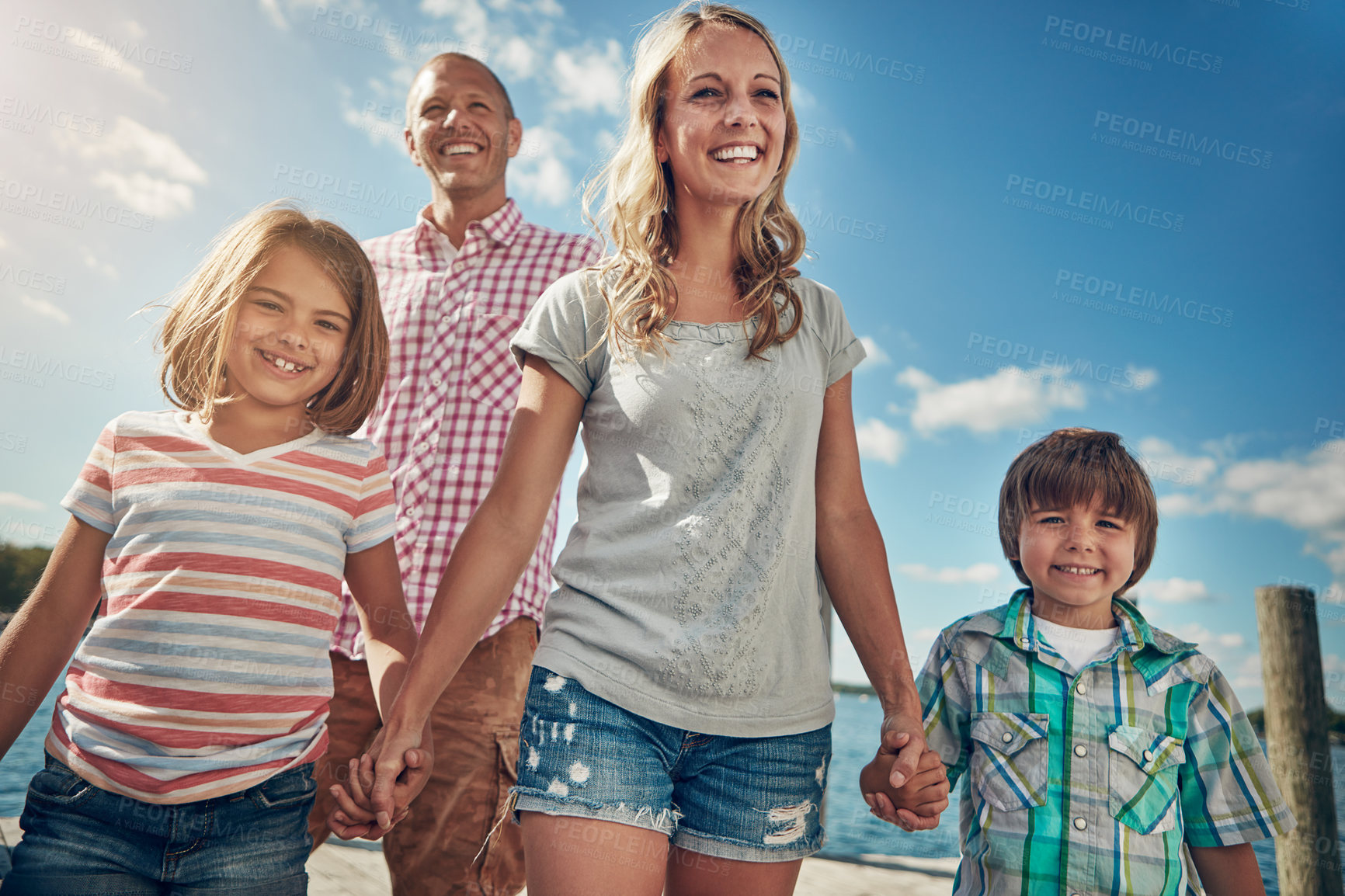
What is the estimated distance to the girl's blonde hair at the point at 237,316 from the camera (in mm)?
1745

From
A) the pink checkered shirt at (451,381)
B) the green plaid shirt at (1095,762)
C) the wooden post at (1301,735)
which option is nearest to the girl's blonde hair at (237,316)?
the pink checkered shirt at (451,381)

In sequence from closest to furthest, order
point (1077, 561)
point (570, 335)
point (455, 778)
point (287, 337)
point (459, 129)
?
point (570, 335), point (287, 337), point (1077, 561), point (455, 778), point (459, 129)

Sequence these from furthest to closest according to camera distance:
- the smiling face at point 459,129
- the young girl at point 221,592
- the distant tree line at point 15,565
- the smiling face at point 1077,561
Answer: the distant tree line at point 15,565, the smiling face at point 459,129, the smiling face at point 1077,561, the young girl at point 221,592

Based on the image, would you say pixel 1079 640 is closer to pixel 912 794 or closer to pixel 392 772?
pixel 912 794

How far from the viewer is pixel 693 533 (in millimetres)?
1449

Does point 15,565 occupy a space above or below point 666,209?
above

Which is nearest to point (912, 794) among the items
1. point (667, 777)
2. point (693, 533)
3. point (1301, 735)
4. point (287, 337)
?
point (667, 777)

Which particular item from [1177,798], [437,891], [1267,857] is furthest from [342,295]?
[1267,857]

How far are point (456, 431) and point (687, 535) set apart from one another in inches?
45.6

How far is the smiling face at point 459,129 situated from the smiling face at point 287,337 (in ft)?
3.33

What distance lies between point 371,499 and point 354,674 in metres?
0.71

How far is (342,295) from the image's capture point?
72.2 inches

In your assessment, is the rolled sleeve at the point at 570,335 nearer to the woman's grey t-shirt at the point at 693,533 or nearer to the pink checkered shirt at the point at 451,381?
the woman's grey t-shirt at the point at 693,533

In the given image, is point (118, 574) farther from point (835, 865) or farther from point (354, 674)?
point (835, 865)
